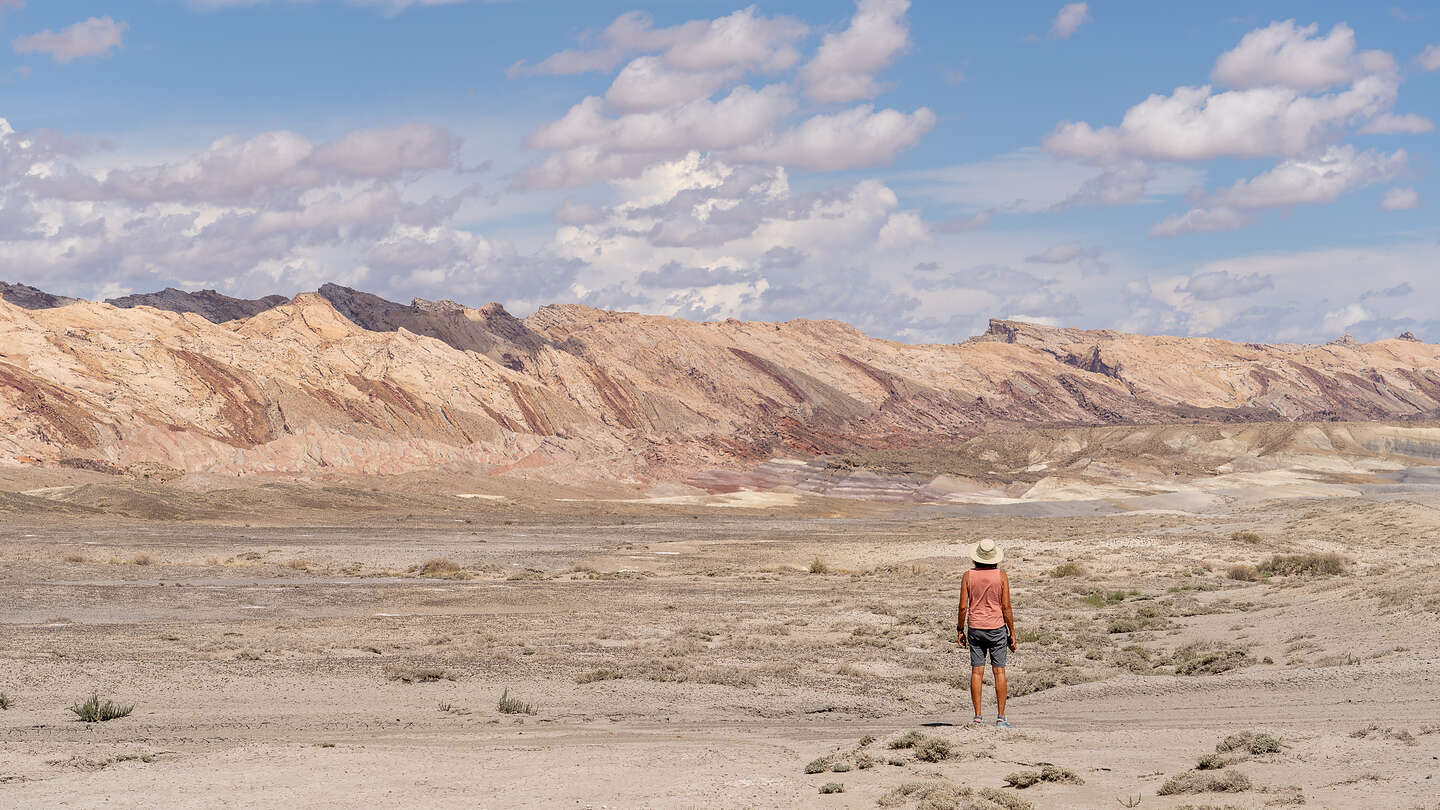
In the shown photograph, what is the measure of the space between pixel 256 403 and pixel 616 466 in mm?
27972

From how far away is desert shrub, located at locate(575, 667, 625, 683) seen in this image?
19.9m

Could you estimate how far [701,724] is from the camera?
16250 millimetres

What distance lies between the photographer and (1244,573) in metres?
37.6

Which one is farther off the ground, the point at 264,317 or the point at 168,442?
the point at 264,317

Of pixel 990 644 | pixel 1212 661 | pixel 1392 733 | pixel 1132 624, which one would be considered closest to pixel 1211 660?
pixel 1212 661

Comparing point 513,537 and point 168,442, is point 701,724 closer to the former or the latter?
point 513,537

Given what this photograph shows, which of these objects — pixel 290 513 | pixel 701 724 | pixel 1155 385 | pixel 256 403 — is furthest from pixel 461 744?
pixel 1155 385

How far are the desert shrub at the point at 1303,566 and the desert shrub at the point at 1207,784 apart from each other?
26.9m

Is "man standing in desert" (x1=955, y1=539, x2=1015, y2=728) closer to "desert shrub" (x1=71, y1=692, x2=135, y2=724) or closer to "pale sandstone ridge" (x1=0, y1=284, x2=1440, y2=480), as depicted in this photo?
"desert shrub" (x1=71, y1=692, x2=135, y2=724)

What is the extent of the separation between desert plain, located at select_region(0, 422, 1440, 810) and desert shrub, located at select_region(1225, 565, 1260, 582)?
26 centimetres

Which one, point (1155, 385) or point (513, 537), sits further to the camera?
point (1155, 385)

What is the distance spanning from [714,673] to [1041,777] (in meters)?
9.66

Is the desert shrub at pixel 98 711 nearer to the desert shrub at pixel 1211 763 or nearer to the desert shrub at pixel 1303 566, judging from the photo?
the desert shrub at pixel 1211 763

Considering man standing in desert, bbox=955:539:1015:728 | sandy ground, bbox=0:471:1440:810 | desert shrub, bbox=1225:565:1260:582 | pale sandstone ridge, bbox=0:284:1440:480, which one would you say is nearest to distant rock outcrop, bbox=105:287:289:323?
pale sandstone ridge, bbox=0:284:1440:480
